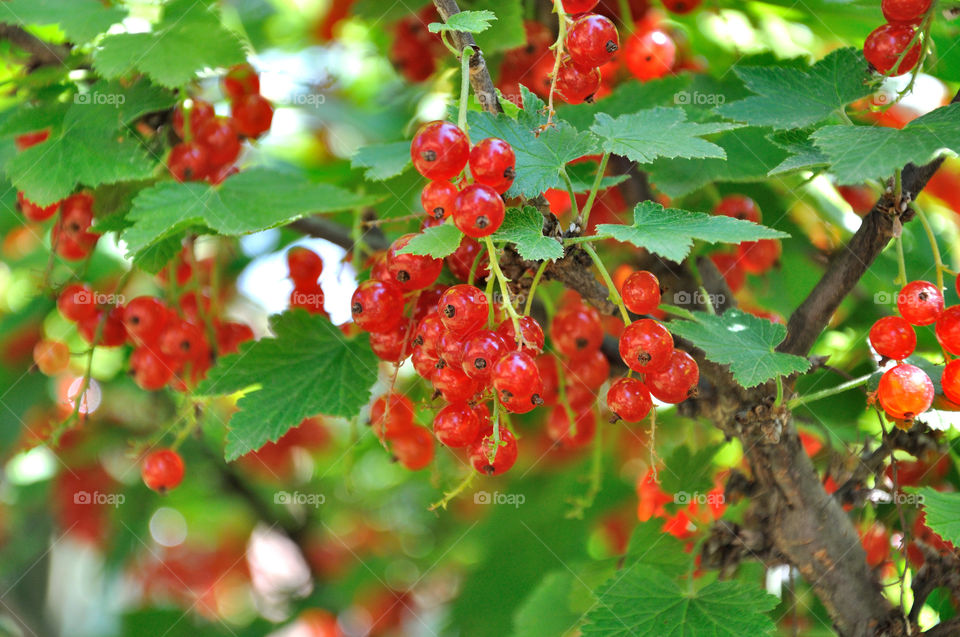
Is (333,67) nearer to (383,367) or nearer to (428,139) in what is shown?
(383,367)

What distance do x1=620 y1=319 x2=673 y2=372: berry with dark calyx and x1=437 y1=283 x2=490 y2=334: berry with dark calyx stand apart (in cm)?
14

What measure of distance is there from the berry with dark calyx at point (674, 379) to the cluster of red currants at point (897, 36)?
371 mm

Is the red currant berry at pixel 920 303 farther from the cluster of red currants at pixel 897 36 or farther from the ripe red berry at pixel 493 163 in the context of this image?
the ripe red berry at pixel 493 163

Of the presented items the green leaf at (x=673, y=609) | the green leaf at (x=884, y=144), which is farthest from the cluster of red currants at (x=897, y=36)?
the green leaf at (x=673, y=609)

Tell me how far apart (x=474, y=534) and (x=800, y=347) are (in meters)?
0.96

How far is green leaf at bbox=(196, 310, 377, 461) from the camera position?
94cm

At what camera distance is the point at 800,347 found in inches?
35.2

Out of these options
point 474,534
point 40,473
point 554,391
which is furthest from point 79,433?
point 554,391

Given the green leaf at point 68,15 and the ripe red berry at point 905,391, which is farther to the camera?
the green leaf at point 68,15

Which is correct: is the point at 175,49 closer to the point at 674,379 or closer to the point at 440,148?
the point at 440,148

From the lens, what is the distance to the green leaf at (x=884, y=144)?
673 mm
